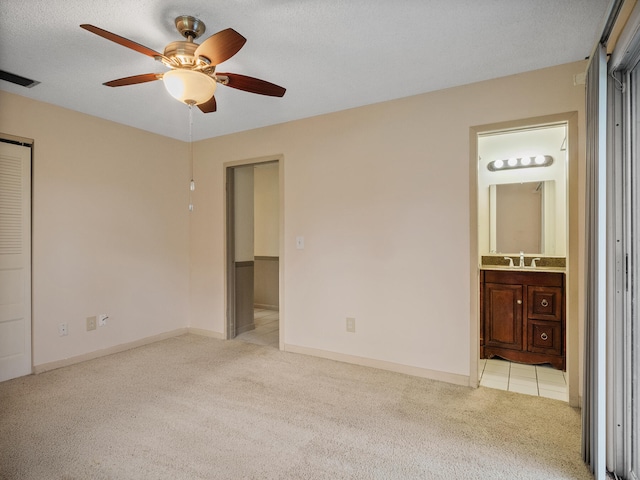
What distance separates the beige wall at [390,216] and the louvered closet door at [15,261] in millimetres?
2089

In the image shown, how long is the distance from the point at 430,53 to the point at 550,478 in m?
2.54

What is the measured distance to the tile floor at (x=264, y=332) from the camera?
13.3 ft

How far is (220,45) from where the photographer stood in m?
1.70

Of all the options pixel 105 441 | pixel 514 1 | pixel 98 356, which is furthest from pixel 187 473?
pixel 514 1

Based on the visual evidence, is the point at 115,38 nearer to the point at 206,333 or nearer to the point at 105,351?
the point at 105,351

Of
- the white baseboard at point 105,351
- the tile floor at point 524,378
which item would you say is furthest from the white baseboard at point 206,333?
the tile floor at point 524,378

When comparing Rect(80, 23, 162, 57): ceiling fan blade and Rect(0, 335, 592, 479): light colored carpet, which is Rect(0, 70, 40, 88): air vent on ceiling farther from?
Rect(0, 335, 592, 479): light colored carpet

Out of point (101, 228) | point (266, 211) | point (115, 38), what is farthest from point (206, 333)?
point (115, 38)

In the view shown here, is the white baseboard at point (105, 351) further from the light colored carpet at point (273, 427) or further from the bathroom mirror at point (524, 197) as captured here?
the bathroom mirror at point (524, 197)

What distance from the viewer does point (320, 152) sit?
3.51m

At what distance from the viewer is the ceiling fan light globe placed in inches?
73.9

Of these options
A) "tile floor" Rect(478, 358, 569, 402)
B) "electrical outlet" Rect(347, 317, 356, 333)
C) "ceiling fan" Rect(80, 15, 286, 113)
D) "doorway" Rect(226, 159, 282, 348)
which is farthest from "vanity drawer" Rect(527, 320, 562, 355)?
"ceiling fan" Rect(80, 15, 286, 113)

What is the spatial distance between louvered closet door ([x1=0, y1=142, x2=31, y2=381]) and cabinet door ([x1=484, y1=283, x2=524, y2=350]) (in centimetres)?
425

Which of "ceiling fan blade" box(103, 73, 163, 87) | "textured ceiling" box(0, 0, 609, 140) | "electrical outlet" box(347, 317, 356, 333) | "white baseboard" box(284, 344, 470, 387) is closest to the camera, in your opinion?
"textured ceiling" box(0, 0, 609, 140)
